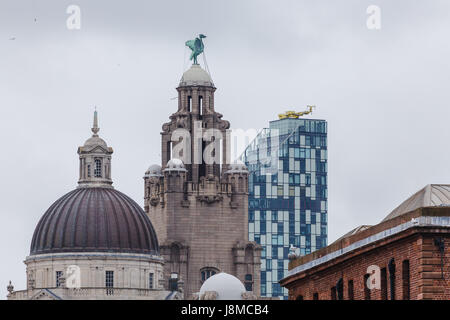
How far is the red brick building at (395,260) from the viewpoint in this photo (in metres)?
89.3

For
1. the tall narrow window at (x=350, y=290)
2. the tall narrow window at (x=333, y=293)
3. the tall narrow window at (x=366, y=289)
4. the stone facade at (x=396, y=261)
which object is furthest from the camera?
the tall narrow window at (x=333, y=293)

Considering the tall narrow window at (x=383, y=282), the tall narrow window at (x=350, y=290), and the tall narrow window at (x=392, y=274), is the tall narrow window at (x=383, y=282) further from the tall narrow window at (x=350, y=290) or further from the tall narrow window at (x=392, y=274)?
the tall narrow window at (x=350, y=290)

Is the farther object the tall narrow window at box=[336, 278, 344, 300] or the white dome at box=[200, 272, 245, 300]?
the white dome at box=[200, 272, 245, 300]

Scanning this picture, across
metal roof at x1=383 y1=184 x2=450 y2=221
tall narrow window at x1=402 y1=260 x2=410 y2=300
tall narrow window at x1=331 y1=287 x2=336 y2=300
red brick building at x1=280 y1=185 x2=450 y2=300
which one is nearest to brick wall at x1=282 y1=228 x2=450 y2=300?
red brick building at x1=280 y1=185 x2=450 y2=300

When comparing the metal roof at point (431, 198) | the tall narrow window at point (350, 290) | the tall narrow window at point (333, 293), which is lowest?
the tall narrow window at point (350, 290)

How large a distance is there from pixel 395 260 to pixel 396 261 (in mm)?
192

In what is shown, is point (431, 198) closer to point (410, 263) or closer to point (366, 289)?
point (366, 289)

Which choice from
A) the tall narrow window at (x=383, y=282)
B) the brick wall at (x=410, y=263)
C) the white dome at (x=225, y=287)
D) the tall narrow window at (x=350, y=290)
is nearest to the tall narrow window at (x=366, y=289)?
the brick wall at (x=410, y=263)

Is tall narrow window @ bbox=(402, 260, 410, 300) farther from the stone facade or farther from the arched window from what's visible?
the arched window

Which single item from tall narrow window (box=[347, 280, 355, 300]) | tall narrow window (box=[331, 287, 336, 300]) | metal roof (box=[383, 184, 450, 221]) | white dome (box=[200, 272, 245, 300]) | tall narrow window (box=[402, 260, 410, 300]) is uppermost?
white dome (box=[200, 272, 245, 300])

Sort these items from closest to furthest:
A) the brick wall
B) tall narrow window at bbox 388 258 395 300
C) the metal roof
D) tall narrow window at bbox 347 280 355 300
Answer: the brick wall → tall narrow window at bbox 388 258 395 300 → the metal roof → tall narrow window at bbox 347 280 355 300

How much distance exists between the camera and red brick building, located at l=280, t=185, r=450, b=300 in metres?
89.3
